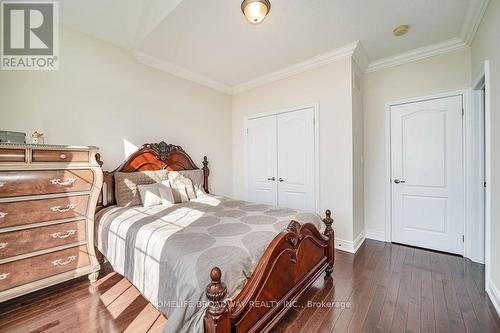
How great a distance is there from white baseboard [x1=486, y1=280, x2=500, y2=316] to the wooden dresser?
140 inches

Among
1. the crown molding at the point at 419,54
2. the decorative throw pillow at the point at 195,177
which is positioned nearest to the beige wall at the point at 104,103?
the decorative throw pillow at the point at 195,177

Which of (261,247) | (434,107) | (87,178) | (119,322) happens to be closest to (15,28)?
(87,178)

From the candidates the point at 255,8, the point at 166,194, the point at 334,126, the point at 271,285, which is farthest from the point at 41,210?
the point at 334,126

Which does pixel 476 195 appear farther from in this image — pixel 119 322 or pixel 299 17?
pixel 119 322

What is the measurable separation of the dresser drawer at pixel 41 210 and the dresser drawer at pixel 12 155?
345 millimetres

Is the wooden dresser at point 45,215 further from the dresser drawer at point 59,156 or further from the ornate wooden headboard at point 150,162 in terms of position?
the ornate wooden headboard at point 150,162

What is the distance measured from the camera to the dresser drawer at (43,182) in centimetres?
167

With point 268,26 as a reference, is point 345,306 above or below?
below

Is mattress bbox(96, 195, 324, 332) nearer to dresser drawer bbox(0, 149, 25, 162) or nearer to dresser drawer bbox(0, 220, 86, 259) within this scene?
dresser drawer bbox(0, 220, 86, 259)

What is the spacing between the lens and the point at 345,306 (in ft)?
5.82

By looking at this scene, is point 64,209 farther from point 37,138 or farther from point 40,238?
point 37,138

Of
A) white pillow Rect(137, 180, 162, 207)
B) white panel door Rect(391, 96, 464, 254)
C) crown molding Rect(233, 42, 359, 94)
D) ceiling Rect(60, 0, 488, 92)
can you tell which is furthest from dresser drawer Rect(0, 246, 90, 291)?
white panel door Rect(391, 96, 464, 254)

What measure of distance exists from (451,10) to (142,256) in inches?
145

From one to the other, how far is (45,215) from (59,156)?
528 millimetres
